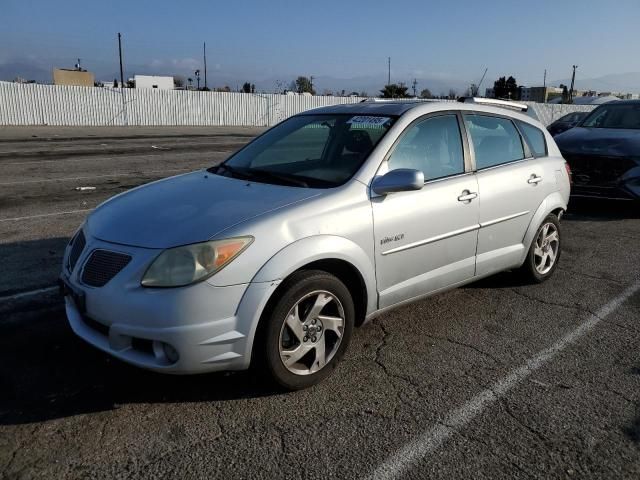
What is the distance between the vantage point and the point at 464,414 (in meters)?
3.11

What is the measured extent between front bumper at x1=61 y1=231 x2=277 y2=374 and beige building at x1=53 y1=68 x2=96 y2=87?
56.8 meters

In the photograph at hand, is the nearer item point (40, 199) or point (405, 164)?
point (405, 164)

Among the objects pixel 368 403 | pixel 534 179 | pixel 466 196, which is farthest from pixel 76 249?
pixel 534 179

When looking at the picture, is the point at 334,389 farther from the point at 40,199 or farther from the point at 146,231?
the point at 40,199

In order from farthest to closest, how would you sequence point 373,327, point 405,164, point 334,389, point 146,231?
point 373,327 < point 405,164 < point 334,389 < point 146,231

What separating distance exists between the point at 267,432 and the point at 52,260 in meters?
3.75

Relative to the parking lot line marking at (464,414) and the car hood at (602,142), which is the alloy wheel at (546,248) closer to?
the parking lot line marking at (464,414)

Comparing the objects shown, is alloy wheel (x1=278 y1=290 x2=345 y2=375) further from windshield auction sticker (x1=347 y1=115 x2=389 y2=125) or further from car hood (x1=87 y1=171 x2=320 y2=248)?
windshield auction sticker (x1=347 y1=115 x2=389 y2=125)

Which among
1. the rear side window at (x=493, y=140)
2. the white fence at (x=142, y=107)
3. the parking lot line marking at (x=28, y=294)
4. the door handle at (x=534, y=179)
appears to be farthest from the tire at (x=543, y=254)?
the white fence at (x=142, y=107)

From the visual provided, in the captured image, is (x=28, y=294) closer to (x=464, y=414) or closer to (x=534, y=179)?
(x=464, y=414)

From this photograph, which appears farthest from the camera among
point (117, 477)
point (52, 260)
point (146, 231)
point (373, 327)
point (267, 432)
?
point (52, 260)

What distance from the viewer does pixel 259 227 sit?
3094mm

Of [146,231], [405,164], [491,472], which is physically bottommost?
[491,472]

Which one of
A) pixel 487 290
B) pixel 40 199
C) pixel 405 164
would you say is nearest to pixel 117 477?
pixel 405 164
